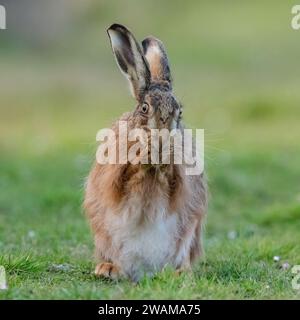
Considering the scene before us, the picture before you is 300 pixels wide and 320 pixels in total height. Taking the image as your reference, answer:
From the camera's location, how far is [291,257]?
360 inches

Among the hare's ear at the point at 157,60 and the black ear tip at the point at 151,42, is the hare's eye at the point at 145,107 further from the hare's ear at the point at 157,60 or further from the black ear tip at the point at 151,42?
the black ear tip at the point at 151,42

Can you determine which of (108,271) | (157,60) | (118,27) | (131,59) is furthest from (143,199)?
(118,27)

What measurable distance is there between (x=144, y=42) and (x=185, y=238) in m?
Result: 1.88

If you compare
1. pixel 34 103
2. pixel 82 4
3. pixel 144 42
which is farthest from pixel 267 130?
pixel 82 4

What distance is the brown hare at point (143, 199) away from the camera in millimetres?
7352

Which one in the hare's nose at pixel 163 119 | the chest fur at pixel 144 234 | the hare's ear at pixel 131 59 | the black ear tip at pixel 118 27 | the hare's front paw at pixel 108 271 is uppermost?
the black ear tip at pixel 118 27

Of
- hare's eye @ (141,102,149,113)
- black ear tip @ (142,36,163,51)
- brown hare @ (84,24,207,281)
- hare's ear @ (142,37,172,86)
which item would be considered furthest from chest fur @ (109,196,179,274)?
black ear tip @ (142,36,163,51)

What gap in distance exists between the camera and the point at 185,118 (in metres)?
20.4

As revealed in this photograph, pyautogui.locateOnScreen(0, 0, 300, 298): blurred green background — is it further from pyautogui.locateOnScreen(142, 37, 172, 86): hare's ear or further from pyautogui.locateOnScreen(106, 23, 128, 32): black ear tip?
pyautogui.locateOnScreen(106, 23, 128, 32): black ear tip

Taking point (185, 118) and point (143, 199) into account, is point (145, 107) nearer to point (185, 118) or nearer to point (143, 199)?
point (143, 199)

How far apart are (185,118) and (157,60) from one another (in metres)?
12.5

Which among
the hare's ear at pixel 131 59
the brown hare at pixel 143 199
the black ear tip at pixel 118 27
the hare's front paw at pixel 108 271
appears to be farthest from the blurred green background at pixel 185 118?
the black ear tip at pixel 118 27

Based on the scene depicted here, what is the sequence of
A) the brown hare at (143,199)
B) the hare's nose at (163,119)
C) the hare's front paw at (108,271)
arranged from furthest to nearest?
the hare's front paw at (108,271) < the brown hare at (143,199) < the hare's nose at (163,119)
